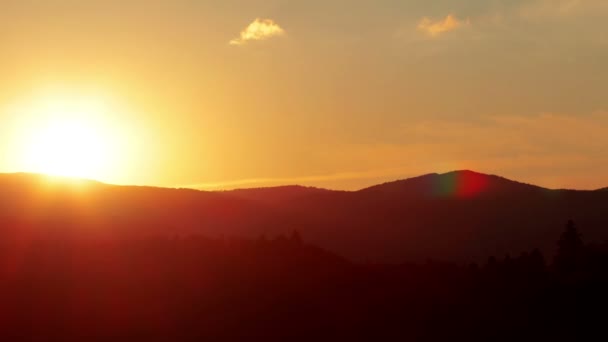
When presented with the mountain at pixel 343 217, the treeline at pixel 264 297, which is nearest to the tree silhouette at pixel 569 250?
the treeline at pixel 264 297

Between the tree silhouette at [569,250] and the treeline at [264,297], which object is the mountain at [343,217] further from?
the treeline at [264,297]

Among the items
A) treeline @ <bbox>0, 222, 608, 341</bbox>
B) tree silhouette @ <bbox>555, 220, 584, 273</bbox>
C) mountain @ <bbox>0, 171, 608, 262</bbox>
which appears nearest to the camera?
treeline @ <bbox>0, 222, 608, 341</bbox>

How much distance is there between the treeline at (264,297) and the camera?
38.7m

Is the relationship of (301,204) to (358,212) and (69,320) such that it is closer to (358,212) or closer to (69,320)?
(358,212)

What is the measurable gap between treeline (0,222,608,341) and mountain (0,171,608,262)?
5852 cm

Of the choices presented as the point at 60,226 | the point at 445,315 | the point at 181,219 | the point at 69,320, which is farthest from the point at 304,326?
the point at 181,219

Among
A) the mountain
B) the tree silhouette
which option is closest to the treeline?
the tree silhouette

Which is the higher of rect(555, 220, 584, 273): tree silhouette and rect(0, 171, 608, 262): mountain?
rect(0, 171, 608, 262): mountain

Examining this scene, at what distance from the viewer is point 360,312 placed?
4094 cm

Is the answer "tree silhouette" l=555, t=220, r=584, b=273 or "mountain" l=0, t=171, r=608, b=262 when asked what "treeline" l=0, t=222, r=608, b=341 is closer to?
"tree silhouette" l=555, t=220, r=584, b=273

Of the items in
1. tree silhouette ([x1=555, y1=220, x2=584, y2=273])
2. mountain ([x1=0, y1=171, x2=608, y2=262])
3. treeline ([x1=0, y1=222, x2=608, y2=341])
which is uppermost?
mountain ([x1=0, y1=171, x2=608, y2=262])

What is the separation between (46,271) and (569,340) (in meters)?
26.5

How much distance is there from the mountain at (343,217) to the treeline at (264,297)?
58.5 meters

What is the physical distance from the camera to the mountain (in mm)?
130250
